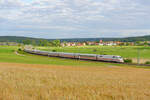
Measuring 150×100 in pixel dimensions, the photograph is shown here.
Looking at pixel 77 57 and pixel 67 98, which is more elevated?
pixel 67 98

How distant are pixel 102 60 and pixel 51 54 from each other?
953 inches

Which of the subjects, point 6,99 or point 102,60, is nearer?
point 6,99

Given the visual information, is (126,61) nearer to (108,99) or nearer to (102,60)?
(102,60)

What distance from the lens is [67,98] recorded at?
18.7ft

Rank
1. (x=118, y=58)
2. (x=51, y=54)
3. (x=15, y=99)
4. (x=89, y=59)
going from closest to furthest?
(x=15, y=99) → (x=118, y=58) → (x=89, y=59) → (x=51, y=54)

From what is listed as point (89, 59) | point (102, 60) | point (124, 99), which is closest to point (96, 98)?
point (124, 99)

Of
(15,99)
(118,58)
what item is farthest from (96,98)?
(118,58)

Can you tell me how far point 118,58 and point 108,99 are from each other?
151 feet

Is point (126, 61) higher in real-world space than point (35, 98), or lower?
lower

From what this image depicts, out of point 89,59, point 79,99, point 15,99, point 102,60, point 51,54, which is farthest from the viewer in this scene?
point 51,54

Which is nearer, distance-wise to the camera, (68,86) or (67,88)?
(67,88)

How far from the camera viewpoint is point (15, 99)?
5.37 m

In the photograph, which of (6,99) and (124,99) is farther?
(124,99)

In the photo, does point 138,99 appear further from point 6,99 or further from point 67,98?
point 6,99
